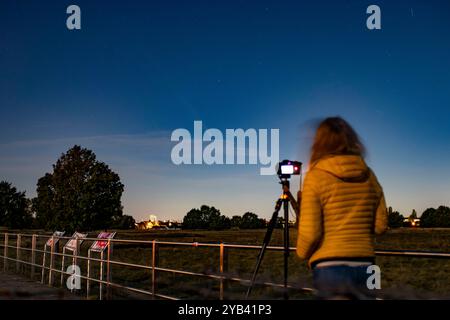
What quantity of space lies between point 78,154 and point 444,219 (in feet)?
391

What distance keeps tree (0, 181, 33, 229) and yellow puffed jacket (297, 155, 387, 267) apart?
11953cm

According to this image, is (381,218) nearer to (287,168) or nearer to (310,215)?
(310,215)

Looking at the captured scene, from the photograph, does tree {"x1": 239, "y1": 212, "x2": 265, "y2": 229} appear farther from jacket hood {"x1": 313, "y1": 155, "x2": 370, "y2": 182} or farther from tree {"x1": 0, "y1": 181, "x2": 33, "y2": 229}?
jacket hood {"x1": 313, "y1": 155, "x2": 370, "y2": 182}

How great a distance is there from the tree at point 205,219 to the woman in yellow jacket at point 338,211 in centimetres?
17141

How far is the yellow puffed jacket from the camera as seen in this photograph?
121 inches

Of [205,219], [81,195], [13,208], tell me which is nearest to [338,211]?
[81,195]

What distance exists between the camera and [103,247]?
974cm

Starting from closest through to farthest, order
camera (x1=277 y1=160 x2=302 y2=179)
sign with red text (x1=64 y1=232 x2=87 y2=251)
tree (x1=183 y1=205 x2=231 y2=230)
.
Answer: camera (x1=277 y1=160 x2=302 y2=179)
sign with red text (x1=64 y1=232 x2=87 y2=251)
tree (x1=183 y1=205 x2=231 y2=230)

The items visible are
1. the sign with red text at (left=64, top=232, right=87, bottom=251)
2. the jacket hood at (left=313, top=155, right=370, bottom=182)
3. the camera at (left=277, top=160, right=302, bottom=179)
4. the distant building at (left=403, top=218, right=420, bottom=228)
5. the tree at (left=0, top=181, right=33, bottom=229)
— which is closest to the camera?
the jacket hood at (left=313, top=155, right=370, bottom=182)

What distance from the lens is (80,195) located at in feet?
161

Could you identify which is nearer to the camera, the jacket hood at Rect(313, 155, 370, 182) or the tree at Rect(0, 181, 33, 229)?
the jacket hood at Rect(313, 155, 370, 182)

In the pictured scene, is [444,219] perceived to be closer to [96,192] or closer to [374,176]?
[96,192]

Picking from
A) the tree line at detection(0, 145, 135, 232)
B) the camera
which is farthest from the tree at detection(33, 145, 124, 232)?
the camera
